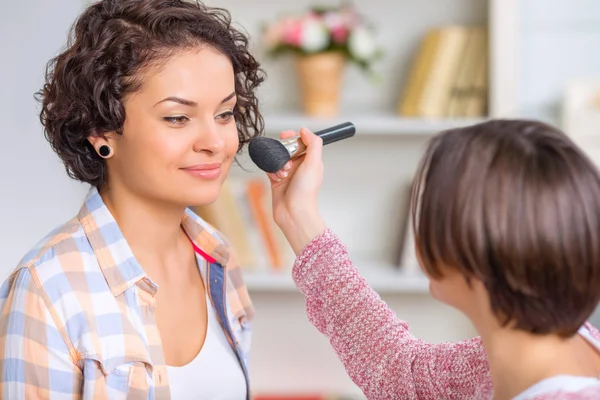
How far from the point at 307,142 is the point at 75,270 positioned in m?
0.39

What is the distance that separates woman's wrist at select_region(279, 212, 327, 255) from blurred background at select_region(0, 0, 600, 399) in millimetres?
916

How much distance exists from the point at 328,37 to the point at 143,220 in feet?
4.02

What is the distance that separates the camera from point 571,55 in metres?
2.39

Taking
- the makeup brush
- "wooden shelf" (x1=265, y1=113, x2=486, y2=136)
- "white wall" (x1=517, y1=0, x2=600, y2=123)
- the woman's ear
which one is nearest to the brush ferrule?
the makeup brush

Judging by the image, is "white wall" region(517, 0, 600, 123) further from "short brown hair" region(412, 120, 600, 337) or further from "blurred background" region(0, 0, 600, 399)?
"short brown hair" region(412, 120, 600, 337)

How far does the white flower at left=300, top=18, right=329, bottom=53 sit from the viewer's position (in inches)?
88.6

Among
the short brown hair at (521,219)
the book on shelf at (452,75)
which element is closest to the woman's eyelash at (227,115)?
the short brown hair at (521,219)

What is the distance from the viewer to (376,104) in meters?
→ 2.49

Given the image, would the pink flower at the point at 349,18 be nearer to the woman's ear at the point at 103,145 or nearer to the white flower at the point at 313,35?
the white flower at the point at 313,35

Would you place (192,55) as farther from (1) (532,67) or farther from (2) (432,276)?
(1) (532,67)

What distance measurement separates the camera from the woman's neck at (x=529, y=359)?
84cm

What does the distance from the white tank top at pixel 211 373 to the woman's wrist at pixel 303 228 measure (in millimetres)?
224

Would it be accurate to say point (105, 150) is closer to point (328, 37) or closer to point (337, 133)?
point (337, 133)

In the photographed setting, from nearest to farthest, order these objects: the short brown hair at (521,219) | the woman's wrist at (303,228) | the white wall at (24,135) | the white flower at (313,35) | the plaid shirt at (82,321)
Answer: the short brown hair at (521,219), the plaid shirt at (82,321), the woman's wrist at (303,228), the white wall at (24,135), the white flower at (313,35)
